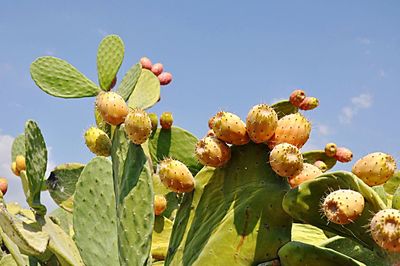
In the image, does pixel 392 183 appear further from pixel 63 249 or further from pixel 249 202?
pixel 63 249

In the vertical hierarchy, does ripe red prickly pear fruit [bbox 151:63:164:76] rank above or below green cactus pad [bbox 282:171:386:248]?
above

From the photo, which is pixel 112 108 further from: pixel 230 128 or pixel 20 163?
pixel 20 163

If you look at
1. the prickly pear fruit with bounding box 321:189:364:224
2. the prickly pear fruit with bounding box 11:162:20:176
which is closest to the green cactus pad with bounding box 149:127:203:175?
the prickly pear fruit with bounding box 11:162:20:176

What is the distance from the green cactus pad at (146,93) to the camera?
8.85 feet

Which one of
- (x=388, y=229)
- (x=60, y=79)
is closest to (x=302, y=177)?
(x=388, y=229)

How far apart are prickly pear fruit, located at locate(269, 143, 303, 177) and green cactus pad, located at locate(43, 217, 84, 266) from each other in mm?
989

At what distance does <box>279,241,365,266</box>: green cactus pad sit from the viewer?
147 cm

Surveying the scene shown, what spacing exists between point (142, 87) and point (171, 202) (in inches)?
23.4

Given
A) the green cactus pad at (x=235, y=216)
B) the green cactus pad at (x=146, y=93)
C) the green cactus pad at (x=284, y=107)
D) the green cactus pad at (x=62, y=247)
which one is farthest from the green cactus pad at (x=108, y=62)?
the green cactus pad at (x=235, y=216)

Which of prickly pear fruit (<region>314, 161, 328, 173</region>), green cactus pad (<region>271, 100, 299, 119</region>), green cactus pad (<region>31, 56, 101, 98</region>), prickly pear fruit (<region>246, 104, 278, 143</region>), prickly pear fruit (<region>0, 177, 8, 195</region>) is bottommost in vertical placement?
prickly pear fruit (<region>0, 177, 8, 195</region>)

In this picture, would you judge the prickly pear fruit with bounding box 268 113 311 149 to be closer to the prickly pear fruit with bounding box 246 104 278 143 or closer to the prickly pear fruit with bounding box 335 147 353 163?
the prickly pear fruit with bounding box 246 104 278 143

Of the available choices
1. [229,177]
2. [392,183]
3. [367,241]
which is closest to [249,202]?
[229,177]

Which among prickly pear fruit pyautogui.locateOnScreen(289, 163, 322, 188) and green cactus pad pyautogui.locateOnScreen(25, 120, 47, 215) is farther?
green cactus pad pyautogui.locateOnScreen(25, 120, 47, 215)

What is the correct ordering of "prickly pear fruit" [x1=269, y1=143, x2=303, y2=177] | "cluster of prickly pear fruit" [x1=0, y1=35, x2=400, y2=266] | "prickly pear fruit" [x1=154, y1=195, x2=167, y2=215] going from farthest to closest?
"prickly pear fruit" [x1=154, y1=195, x2=167, y2=215]
"prickly pear fruit" [x1=269, y1=143, x2=303, y2=177]
"cluster of prickly pear fruit" [x1=0, y1=35, x2=400, y2=266]
